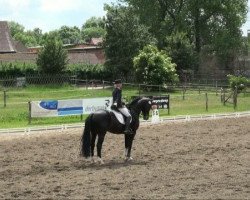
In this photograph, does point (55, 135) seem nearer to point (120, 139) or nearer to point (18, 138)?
point (18, 138)

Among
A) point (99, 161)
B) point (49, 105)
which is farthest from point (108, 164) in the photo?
point (49, 105)

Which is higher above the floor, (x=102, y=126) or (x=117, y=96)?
(x=117, y=96)

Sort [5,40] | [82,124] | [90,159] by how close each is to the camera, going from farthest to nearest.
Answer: [5,40]
[82,124]
[90,159]

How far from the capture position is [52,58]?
5919 centimetres

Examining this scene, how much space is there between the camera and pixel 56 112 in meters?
28.4

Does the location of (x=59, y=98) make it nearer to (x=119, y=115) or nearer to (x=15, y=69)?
(x=15, y=69)

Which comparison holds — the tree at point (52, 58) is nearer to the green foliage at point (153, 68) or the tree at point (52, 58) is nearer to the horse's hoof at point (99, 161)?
the green foliage at point (153, 68)

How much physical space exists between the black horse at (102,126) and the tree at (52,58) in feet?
142

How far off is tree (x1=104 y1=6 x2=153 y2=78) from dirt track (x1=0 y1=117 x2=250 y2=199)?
3728cm

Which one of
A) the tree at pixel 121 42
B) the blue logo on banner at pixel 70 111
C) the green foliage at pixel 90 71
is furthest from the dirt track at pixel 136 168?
the green foliage at pixel 90 71

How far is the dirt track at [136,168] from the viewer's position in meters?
11.8

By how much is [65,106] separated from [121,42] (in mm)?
33108

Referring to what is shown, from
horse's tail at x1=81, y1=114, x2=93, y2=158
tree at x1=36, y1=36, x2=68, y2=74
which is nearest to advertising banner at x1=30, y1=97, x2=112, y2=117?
horse's tail at x1=81, y1=114, x2=93, y2=158

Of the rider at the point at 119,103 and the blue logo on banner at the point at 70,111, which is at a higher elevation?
the rider at the point at 119,103
